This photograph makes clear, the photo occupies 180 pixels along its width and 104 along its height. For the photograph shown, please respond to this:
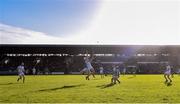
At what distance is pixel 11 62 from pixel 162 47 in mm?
33841

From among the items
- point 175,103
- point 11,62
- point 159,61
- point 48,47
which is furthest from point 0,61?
point 175,103

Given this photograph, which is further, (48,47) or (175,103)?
(48,47)

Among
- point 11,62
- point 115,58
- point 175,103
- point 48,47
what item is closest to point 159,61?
point 115,58

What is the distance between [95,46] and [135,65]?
32.3 ft

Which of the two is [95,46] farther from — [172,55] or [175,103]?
[175,103]

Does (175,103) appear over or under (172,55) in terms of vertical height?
under

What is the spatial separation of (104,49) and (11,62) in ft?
69.1

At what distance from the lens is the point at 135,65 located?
8962 cm

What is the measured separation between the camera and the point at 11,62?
294 ft

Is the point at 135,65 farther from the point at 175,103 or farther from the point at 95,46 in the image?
the point at 175,103

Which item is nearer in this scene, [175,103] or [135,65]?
[175,103]

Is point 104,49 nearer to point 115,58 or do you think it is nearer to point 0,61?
point 115,58

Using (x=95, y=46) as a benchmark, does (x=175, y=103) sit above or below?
below

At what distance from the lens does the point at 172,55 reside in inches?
3565
